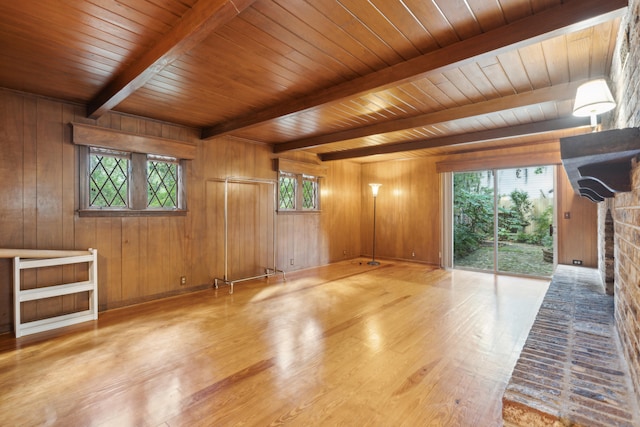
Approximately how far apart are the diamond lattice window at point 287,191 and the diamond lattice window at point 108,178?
96.1 inches

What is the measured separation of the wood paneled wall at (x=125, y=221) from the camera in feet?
9.67

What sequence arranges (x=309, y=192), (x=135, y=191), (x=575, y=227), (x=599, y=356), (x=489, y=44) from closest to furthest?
(x=599, y=356)
(x=489, y=44)
(x=135, y=191)
(x=575, y=227)
(x=309, y=192)

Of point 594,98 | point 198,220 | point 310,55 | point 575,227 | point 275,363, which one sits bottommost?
point 275,363

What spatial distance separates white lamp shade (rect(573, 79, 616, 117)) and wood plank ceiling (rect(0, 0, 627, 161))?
0.34 meters

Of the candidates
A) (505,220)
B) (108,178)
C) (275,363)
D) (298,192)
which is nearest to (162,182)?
(108,178)

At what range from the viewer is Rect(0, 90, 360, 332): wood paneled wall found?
2.95m

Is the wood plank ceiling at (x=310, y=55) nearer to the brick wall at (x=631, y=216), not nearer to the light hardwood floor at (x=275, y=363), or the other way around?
the brick wall at (x=631, y=216)

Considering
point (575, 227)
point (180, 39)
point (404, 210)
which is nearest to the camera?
point (180, 39)

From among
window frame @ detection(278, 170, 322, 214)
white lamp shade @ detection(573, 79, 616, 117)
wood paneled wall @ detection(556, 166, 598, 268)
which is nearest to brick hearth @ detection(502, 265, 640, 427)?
white lamp shade @ detection(573, 79, 616, 117)

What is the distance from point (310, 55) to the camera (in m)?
2.24

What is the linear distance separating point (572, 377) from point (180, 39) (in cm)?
280

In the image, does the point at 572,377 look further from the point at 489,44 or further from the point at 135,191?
the point at 135,191

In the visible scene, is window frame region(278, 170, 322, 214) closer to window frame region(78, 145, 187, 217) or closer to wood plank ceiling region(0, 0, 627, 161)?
window frame region(78, 145, 187, 217)

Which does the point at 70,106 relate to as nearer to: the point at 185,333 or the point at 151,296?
the point at 151,296
